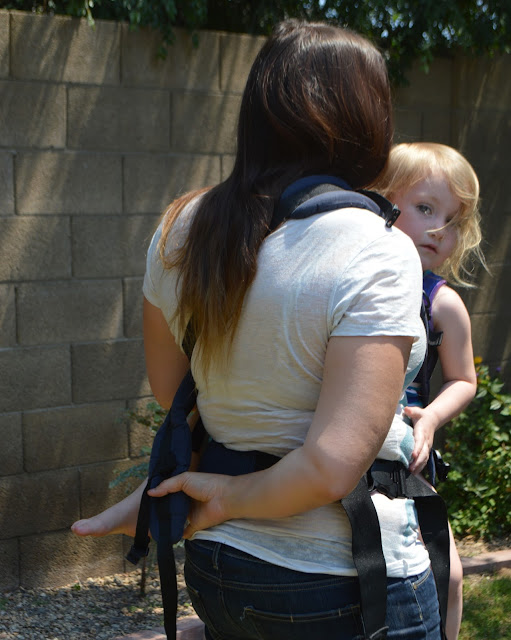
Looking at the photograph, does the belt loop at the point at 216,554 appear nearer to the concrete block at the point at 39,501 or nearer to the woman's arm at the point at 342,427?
the woman's arm at the point at 342,427

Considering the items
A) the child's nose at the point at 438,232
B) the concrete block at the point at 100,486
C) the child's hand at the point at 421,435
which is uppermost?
the child's nose at the point at 438,232

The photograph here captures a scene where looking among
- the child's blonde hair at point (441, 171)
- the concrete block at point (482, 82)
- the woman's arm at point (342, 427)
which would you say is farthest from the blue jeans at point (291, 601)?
the concrete block at point (482, 82)

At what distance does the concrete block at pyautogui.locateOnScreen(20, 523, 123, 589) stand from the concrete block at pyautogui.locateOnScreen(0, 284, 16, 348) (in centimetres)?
91

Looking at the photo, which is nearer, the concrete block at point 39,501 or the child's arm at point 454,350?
the child's arm at point 454,350

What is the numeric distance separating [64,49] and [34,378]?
1.44m

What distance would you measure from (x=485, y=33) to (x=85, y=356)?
2875 mm

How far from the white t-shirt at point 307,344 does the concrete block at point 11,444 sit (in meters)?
2.37

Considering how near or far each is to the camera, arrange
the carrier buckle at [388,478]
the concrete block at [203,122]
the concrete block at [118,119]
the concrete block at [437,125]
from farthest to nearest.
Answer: the concrete block at [437,125]
the concrete block at [203,122]
the concrete block at [118,119]
the carrier buckle at [388,478]

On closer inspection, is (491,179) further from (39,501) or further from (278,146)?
(278,146)

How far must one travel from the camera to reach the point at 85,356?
391 cm

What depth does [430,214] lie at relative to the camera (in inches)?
102

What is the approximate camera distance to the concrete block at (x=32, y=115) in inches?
142

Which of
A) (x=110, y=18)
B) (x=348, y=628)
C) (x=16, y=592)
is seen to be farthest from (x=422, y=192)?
(x=16, y=592)

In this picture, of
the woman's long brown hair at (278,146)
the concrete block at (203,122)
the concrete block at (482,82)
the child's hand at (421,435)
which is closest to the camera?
the woman's long brown hair at (278,146)
